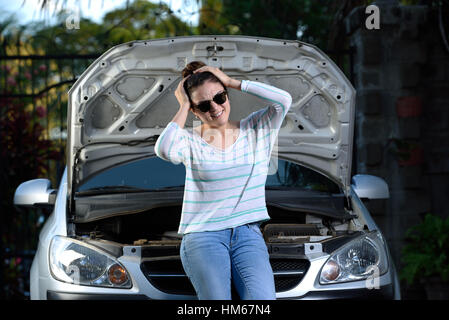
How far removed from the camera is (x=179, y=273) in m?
3.59

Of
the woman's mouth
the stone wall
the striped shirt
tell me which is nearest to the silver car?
the striped shirt

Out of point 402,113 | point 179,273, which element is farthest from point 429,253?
point 179,273

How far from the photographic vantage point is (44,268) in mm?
3699

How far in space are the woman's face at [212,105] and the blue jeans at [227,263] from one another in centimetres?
53

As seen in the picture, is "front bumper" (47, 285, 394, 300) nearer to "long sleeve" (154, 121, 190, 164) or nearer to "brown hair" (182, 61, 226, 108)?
"long sleeve" (154, 121, 190, 164)

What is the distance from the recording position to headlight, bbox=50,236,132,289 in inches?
142

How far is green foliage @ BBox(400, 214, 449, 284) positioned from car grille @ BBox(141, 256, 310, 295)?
271cm

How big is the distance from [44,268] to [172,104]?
5.12 feet

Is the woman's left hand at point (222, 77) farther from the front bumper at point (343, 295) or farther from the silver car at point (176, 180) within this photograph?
the front bumper at point (343, 295)

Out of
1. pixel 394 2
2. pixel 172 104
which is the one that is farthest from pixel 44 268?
pixel 394 2

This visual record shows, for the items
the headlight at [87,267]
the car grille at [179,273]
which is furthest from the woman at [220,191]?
the headlight at [87,267]
